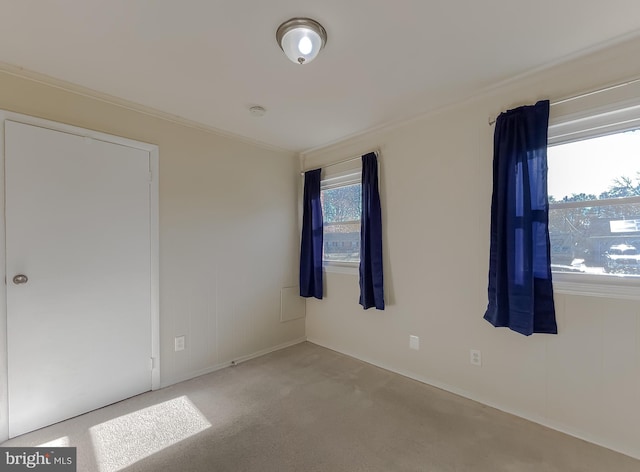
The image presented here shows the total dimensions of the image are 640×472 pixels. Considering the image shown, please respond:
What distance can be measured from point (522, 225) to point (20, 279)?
3.33 meters

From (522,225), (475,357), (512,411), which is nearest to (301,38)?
(522,225)

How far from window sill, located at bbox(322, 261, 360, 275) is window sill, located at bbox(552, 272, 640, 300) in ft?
5.56

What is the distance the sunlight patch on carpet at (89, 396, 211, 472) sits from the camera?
5.71 ft

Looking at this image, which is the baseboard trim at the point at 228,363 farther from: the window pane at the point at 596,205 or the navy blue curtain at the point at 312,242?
the window pane at the point at 596,205

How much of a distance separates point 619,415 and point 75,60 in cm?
397

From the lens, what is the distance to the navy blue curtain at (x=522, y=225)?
1.94 m

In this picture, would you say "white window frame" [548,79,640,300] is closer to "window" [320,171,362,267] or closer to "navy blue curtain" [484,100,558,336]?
"navy blue curtain" [484,100,558,336]

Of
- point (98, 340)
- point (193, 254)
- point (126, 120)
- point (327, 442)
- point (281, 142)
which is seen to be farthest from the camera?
point (281, 142)

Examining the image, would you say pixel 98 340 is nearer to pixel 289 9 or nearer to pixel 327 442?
pixel 327 442

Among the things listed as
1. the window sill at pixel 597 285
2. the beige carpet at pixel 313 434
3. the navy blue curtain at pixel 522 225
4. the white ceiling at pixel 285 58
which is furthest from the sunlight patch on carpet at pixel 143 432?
the window sill at pixel 597 285

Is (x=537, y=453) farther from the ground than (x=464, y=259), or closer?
closer

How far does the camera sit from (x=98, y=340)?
7.45 feet

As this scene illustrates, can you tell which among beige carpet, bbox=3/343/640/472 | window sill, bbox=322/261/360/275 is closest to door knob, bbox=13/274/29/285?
beige carpet, bbox=3/343/640/472

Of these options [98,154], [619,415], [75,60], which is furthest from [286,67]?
[619,415]
